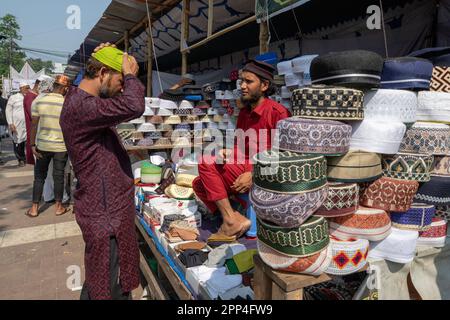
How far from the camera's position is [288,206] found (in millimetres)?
1291

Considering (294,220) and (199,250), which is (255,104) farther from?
(294,220)

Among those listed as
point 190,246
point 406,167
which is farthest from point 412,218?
point 190,246

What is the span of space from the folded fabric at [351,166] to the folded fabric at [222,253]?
0.97 meters

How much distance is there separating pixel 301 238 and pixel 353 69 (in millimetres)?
878

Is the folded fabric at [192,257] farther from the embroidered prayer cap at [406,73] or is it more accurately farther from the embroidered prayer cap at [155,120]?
the embroidered prayer cap at [155,120]

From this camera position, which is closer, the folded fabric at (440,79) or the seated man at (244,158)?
the folded fabric at (440,79)

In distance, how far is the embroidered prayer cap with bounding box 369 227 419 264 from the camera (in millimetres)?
1660

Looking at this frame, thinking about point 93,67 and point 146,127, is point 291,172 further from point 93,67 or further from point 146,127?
point 146,127

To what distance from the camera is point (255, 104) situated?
2777 millimetres

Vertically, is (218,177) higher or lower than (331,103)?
lower

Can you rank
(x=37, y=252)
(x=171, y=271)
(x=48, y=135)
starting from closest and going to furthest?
(x=171, y=271), (x=37, y=252), (x=48, y=135)

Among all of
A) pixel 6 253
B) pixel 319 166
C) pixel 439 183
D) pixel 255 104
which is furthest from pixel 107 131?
pixel 6 253

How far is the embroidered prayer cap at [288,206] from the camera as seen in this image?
1.30 meters

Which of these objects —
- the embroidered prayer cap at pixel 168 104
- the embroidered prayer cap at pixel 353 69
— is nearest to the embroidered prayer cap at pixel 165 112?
the embroidered prayer cap at pixel 168 104
